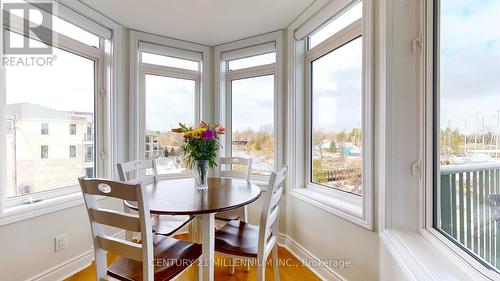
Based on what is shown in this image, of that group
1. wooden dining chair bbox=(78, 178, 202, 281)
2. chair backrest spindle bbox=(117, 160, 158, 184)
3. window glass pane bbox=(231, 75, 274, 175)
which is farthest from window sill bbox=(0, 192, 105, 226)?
window glass pane bbox=(231, 75, 274, 175)

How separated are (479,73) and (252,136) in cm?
215

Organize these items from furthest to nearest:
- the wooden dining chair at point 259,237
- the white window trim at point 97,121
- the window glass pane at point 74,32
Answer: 1. the window glass pane at point 74,32
2. the white window trim at point 97,121
3. the wooden dining chair at point 259,237

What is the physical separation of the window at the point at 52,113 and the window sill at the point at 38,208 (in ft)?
0.35

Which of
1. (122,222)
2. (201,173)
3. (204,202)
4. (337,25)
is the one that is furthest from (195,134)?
(337,25)

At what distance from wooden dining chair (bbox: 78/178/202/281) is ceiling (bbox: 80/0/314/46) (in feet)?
5.63

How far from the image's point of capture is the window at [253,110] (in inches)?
107

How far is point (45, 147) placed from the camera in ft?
6.41

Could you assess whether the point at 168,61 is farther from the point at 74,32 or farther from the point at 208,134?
the point at 208,134

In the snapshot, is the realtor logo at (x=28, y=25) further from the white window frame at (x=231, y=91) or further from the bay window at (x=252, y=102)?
the white window frame at (x=231, y=91)

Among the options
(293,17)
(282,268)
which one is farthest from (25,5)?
(282,268)

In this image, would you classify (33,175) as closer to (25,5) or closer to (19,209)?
(19,209)

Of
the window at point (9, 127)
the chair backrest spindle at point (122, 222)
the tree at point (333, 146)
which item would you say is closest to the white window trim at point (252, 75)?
the tree at point (333, 146)

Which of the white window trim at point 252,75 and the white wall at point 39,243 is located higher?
the white window trim at point 252,75

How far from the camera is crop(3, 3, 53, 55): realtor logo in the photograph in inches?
65.9
